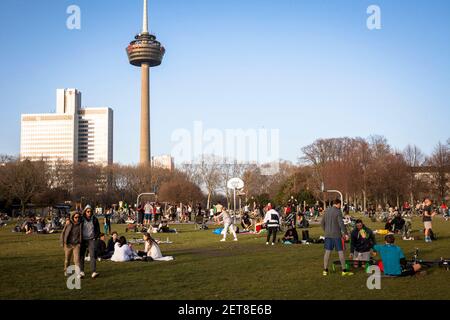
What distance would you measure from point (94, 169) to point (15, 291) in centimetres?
9356

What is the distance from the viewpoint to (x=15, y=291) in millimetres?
10805

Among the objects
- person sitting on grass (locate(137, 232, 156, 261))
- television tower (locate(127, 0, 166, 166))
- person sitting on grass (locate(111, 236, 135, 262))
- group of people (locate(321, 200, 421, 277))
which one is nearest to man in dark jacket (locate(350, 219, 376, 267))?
group of people (locate(321, 200, 421, 277))

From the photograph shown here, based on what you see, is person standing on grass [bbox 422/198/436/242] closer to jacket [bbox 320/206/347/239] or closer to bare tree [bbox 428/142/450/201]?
jacket [bbox 320/206/347/239]

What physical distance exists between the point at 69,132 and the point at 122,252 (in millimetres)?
171433

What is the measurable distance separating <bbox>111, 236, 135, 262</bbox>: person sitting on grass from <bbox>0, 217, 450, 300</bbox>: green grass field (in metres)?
0.58

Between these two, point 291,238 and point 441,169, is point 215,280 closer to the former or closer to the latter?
point 291,238

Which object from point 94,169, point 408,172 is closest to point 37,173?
point 94,169

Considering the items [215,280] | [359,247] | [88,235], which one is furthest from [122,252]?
[359,247]

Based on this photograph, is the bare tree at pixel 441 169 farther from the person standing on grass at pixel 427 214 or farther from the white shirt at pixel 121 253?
the white shirt at pixel 121 253

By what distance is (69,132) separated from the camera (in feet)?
588

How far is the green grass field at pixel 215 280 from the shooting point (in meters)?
10.3

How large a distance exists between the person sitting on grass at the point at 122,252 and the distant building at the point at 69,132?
539 feet

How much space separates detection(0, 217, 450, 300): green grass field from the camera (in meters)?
10.3
